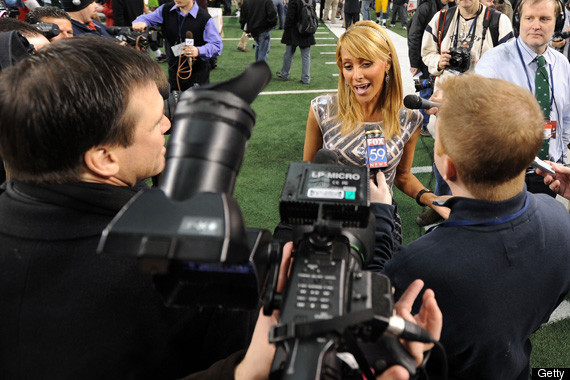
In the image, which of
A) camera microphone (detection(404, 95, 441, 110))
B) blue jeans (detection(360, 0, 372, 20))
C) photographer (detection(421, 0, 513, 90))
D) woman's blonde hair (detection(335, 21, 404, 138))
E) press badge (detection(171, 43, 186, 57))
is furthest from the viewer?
blue jeans (detection(360, 0, 372, 20))

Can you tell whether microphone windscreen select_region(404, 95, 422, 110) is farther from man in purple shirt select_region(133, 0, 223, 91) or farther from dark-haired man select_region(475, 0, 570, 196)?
man in purple shirt select_region(133, 0, 223, 91)

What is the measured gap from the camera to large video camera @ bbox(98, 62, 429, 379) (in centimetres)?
60

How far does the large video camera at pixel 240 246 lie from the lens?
600 millimetres

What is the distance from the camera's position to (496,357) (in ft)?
3.99

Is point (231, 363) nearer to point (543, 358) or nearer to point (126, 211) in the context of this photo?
point (126, 211)

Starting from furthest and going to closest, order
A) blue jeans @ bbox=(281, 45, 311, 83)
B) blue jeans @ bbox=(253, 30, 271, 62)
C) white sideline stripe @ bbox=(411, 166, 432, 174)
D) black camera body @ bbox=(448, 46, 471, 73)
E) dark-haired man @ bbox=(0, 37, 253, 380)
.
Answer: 1. blue jeans @ bbox=(253, 30, 271, 62)
2. blue jeans @ bbox=(281, 45, 311, 83)
3. white sideline stripe @ bbox=(411, 166, 432, 174)
4. black camera body @ bbox=(448, 46, 471, 73)
5. dark-haired man @ bbox=(0, 37, 253, 380)

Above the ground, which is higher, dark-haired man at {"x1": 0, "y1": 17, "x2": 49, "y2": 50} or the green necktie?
dark-haired man at {"x1": 0, "y1": 17, "x2": 49, "y2": 50}

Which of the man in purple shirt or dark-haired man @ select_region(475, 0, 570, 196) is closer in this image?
dark-haired man @ select_region(475, 0, 570, 196)

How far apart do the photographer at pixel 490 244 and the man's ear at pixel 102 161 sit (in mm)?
822

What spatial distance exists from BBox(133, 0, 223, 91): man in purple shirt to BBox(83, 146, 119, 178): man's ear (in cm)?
404

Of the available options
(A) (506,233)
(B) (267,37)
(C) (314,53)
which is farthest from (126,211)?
(C) (314,53)

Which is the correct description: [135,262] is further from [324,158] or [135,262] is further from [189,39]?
[189,39]

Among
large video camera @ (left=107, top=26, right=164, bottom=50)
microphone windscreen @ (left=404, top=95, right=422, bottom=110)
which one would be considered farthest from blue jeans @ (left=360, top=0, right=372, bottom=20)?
microphone windscreen @ (left=404, top=95, right=422, bottom=110)

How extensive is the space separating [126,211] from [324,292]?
0.35 meters
